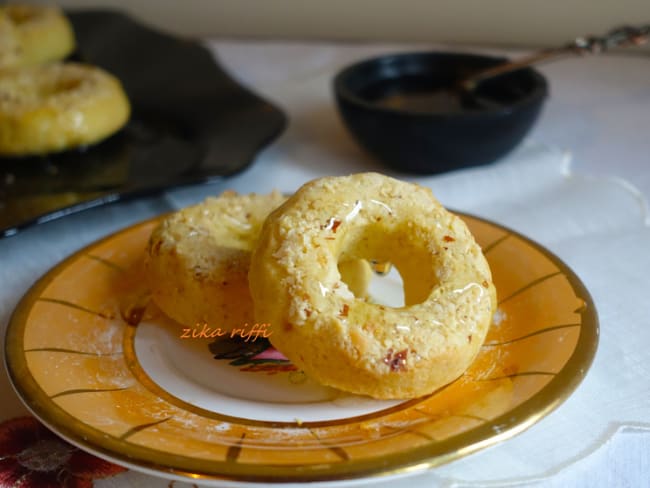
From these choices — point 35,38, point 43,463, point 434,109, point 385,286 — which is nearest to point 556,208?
point 434,109

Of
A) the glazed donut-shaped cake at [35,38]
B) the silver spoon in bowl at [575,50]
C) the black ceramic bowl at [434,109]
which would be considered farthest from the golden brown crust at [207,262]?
the glazed donut-shaped cake at [35,38]

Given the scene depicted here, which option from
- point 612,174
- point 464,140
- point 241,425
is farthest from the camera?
point 612,174

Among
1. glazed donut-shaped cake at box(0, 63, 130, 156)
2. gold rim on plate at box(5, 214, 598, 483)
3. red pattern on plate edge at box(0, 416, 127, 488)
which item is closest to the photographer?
gold rim on plate at box(5, 214, 598, 483)

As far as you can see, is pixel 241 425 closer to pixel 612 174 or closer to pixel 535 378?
pixel 535 378

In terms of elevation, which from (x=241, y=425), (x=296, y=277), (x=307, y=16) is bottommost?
(x=307, y=16)

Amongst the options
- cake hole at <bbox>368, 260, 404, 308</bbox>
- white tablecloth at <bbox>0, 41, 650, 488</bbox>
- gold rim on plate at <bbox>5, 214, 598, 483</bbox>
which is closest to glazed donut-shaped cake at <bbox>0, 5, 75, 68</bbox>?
white tablecloth at <bbox>0, 41, 650, 488</bbox>

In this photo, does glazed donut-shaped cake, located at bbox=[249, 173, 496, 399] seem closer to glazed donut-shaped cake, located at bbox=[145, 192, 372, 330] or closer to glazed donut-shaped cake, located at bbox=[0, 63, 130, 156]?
glazed donut-shaped cake, located at bbox=[145, 192, 372, 330]

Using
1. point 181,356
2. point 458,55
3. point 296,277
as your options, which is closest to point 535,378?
point 296,277
